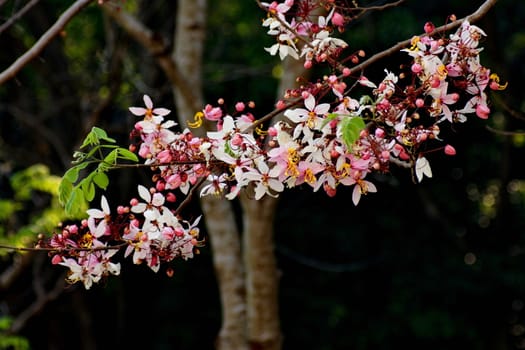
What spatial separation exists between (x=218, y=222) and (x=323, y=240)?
229 centimetres

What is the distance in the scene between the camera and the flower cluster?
42.0 inches

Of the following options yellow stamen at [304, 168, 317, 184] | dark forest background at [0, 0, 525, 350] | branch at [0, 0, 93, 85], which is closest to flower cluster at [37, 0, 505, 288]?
yellow stamen at [304, 168, 317, 184]

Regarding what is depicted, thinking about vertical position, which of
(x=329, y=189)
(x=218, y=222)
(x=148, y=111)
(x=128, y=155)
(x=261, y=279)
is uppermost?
(x=218, y=222)

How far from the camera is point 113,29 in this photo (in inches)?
184

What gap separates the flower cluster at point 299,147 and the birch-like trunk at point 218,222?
2.26 meters

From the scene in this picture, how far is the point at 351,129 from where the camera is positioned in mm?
975

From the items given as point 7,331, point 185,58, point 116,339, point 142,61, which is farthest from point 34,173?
point 116,339

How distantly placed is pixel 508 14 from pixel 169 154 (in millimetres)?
4987

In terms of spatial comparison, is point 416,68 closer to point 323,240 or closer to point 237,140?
point 237,140

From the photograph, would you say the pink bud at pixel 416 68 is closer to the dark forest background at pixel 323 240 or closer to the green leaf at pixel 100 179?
the green leaf at pixel 100 179

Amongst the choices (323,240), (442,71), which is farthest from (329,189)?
(323,240)

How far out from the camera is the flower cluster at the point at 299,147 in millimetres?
1066

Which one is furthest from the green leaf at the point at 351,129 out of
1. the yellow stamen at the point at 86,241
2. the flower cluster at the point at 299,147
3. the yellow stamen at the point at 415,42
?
the yellow stamen at the point at 86,241

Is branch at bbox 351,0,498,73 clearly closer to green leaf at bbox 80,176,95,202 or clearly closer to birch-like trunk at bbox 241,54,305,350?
green leaf at bbox 80,176,95,202
